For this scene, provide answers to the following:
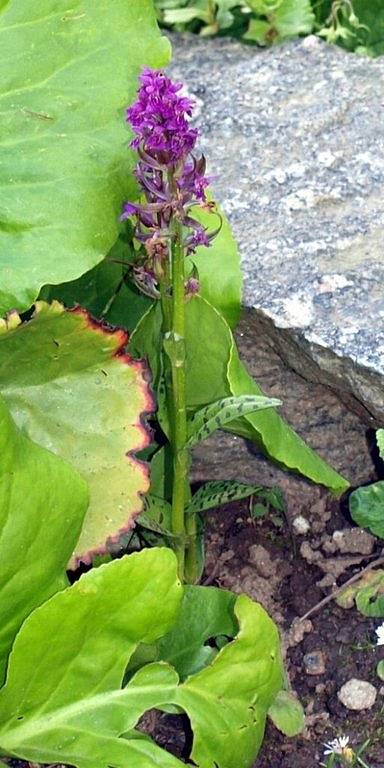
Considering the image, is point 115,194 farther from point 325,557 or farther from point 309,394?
point 325,557

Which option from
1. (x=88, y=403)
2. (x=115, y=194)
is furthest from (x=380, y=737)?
(x=115, y=194)

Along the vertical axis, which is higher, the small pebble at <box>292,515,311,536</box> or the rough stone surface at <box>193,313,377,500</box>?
the rough stone surface at <box>193,313,377,500</box>

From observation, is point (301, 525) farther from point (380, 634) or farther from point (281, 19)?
point (281, 19)

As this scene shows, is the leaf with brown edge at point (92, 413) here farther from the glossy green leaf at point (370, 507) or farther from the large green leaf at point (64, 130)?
the glossy green leaf at point (370, 507)

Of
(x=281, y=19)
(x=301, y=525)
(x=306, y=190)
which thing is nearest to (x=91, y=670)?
(x=301, y=525)

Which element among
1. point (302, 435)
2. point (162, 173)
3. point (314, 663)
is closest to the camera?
point (162, 173)

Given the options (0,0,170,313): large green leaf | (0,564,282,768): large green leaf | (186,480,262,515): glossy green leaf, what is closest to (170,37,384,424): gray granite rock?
(186,480,262,515): glossy green leaf

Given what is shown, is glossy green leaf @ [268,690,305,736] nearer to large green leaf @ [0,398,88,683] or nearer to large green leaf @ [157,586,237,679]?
large green leaf @ [157,586,237,679]
